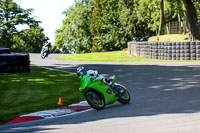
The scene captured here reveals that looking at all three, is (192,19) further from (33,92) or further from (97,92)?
(97,92)

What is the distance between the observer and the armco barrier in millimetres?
25500

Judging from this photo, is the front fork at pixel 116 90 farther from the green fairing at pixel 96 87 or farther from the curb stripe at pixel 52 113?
the curb stripe at pixel 52 113

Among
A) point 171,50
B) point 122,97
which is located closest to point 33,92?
point 122,97

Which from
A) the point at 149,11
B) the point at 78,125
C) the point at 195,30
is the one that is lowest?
the point at 78,125

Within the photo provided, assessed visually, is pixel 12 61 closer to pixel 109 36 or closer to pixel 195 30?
pixel 195 30

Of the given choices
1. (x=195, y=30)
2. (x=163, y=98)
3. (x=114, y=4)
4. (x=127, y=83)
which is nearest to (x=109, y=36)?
(x=114, y=4)

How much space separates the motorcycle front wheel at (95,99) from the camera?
10324 mm

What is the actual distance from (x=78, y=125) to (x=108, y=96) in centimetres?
241

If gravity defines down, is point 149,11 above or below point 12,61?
above

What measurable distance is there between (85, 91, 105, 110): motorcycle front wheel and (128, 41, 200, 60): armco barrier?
16258 millimetres

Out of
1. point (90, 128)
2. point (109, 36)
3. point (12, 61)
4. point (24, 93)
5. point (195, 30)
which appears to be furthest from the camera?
point (109, 36)

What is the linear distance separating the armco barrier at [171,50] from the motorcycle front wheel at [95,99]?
16258 mm

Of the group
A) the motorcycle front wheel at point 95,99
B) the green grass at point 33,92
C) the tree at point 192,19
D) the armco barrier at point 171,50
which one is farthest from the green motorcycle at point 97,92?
the tree at point 192,19

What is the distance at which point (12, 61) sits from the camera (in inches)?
847
